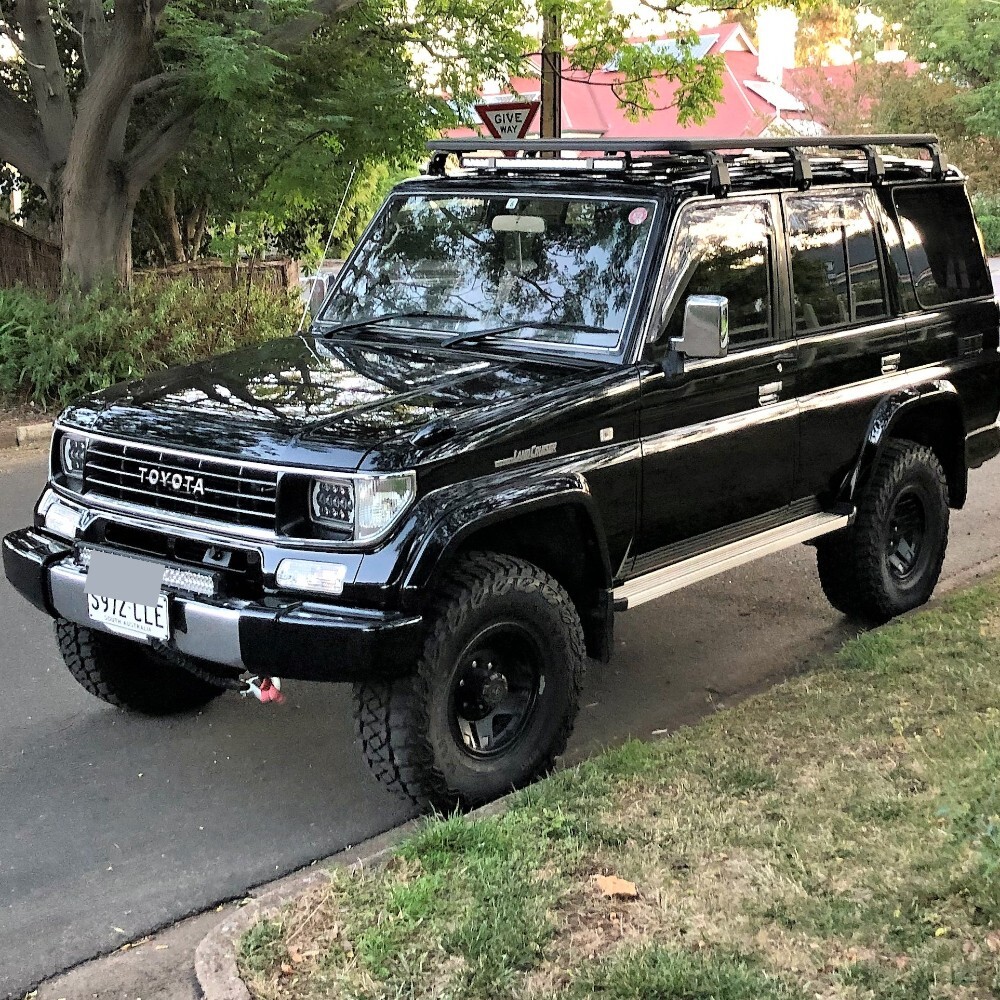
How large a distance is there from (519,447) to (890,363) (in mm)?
2538

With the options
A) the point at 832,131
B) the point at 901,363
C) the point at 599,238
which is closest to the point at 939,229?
the point at 901,363

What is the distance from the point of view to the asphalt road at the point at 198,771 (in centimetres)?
378

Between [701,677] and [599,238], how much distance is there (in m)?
2.02

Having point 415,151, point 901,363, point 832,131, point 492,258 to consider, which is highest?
point 832,131

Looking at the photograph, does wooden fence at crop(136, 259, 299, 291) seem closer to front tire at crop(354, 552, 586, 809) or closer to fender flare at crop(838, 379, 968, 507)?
fender flare at crop(838, 379, 968, 507)

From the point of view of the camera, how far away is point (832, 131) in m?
38.9

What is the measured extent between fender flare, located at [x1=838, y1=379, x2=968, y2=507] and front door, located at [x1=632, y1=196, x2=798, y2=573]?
1.45 ft

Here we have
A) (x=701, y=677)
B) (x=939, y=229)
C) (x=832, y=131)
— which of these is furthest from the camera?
(x=832, y=131)

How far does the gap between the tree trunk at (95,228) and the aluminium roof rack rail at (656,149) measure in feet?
27.3

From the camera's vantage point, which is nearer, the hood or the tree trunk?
the hood

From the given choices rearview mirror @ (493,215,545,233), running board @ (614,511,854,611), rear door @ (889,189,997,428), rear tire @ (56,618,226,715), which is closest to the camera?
running board @ (614,511,854,611)

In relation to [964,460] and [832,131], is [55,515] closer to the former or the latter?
[964,460]

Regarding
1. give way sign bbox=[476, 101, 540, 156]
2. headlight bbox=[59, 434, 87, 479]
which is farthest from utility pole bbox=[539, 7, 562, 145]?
headlight bbox=[59, 434, 87, 479]

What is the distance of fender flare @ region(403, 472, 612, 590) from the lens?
12.4ft
